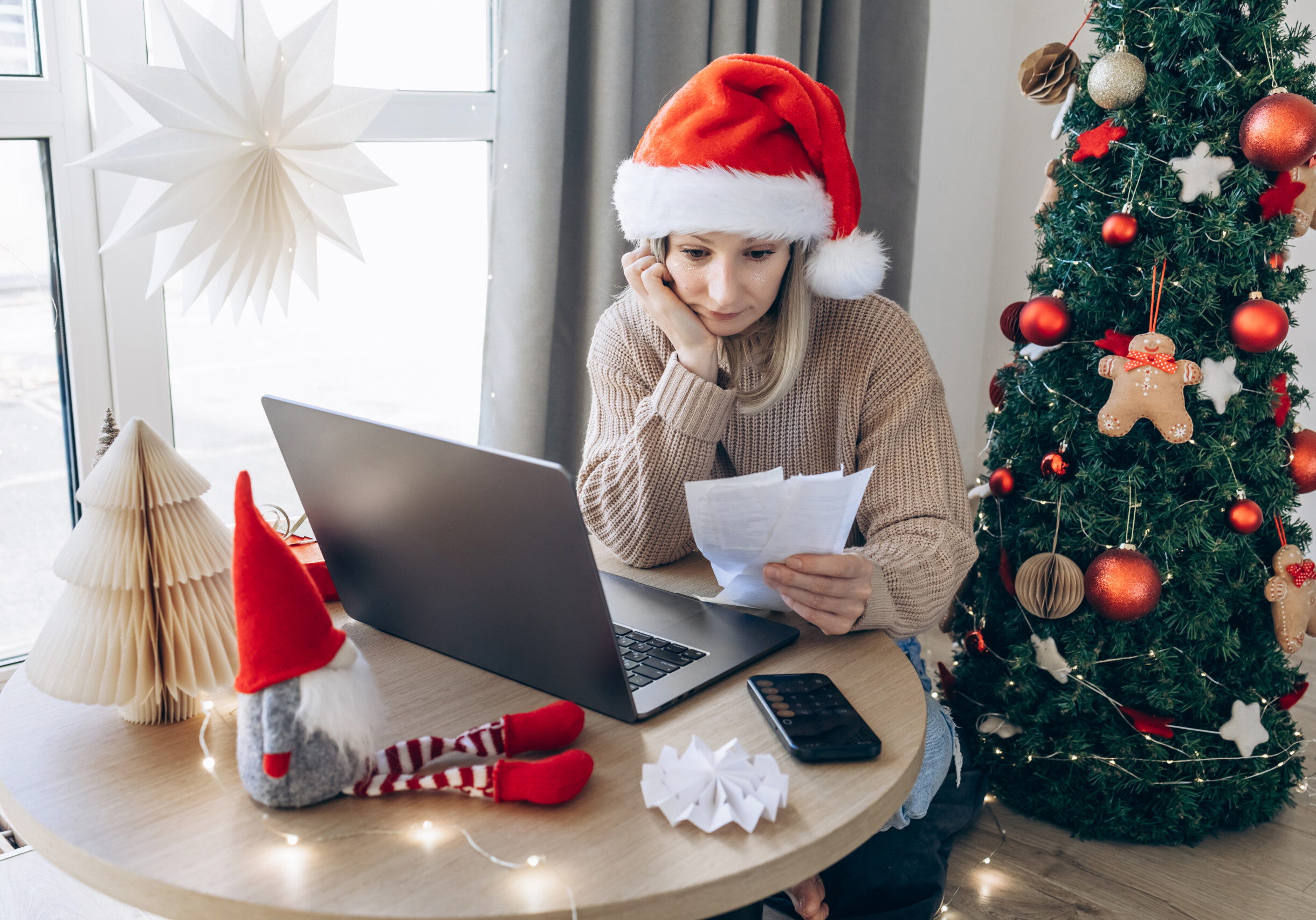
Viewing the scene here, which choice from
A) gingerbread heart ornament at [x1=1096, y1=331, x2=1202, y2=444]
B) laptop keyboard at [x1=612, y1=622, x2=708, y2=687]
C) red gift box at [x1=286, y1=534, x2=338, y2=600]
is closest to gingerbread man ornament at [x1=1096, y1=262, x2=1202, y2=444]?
gingerbread heart ornament at [x1=1096, y1=331, x2=1202, y2=444]

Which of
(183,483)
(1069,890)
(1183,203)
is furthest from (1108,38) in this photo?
(183,483)

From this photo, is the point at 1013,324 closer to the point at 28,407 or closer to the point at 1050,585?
the point at 1050,585

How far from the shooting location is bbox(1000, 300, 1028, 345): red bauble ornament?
68.2 inches

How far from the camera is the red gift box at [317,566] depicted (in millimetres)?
1096

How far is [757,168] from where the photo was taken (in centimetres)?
125

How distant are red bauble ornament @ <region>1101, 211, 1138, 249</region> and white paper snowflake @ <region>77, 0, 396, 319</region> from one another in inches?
40.5

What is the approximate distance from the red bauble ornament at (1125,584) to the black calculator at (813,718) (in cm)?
83

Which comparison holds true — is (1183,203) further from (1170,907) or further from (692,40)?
(1170,907)

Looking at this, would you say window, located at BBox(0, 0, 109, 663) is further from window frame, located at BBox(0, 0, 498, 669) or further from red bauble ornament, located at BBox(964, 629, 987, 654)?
red bauble ornament, located at BBox(964, 629, 987, 654)

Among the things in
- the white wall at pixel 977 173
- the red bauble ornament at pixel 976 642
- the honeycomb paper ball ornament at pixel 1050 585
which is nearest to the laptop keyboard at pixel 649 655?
the honeycomb paper ball ornament at pixel 1050 585

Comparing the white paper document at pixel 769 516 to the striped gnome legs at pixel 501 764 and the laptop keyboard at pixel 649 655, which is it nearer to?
the laptop keyboard at pixel 649 655

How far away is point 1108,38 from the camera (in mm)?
1545

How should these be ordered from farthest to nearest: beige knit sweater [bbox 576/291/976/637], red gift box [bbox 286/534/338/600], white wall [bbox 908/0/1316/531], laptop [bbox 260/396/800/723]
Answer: white wall [bbox 908/0/1316/531]
beige knit sweater [bbox 576/291/976/637]
red gift box [bbox 286/534/338/600]
laptop [bbox 260/396/800/723]

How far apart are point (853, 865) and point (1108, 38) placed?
1.24 m
